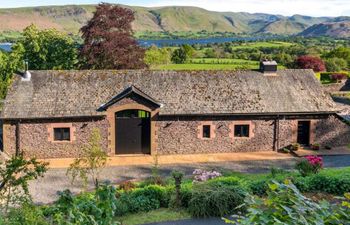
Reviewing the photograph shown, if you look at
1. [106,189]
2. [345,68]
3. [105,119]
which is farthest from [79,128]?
[345,68]

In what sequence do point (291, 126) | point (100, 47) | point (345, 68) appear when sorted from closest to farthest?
point (291, 126), point (100, 47), point (345, 68)

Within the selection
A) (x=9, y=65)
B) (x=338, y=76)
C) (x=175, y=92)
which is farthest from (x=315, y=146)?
(x=338, y=76)

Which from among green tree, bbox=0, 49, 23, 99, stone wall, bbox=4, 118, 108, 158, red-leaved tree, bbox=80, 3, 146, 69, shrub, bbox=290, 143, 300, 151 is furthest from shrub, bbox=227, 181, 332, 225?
green tree, bbox=0, 49, 23, 99

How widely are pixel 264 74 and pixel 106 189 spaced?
78.9 ft

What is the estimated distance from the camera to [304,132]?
29.7 meters

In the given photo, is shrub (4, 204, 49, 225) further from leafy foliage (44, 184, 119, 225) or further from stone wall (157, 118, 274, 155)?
stone wall (157, 118, 274, 155)

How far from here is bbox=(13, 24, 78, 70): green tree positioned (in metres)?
50.6

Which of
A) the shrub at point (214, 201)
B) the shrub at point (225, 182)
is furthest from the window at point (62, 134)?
the shrub at point (214, 201)

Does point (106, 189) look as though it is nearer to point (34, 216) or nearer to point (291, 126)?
point (34, 216)

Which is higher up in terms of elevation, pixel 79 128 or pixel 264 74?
pixel 264 74

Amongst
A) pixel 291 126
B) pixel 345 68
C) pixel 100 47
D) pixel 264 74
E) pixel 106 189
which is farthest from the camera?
pixel 345 68

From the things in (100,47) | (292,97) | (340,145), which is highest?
(100,47)

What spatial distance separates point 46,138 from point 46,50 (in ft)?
85.3

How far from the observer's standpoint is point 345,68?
250 feet
